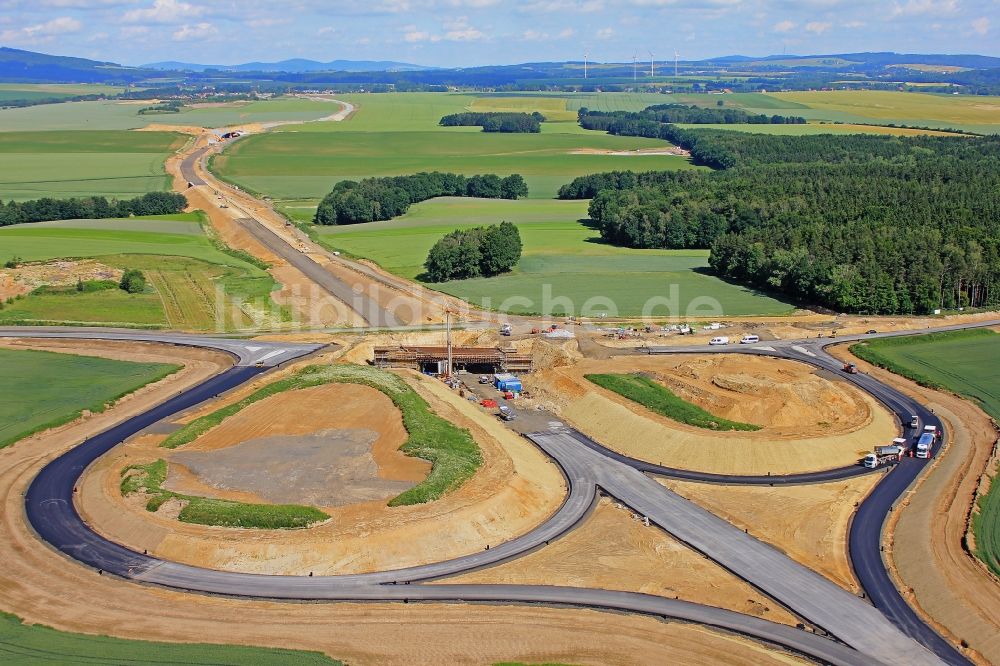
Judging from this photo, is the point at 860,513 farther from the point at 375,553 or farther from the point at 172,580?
the point at 172,580

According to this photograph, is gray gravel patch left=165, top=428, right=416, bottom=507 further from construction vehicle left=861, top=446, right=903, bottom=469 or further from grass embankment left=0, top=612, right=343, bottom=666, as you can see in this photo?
construction vehicle left=861, top=446, right=903, bottom=469

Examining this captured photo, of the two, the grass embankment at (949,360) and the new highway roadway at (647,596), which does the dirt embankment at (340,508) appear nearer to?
the new highway roadway at (647,596)

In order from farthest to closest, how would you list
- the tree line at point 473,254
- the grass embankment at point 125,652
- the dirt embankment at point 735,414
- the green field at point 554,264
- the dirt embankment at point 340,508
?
the tree line at point 473,254, the green field at point 554,264, the dirt embankment at point 735,414, the dirt embankment at point 340,508, the grass embankment at point 125,652

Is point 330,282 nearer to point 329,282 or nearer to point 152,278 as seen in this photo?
point 329,282

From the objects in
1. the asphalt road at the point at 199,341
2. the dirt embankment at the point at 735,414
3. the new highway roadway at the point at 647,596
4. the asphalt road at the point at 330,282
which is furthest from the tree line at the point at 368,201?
the new highway roadway at the point at 647,596

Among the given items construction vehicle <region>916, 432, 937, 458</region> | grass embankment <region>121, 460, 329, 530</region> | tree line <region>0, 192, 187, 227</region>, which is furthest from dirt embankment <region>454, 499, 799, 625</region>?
tree line <region>0, 192, 187, 227</region>
